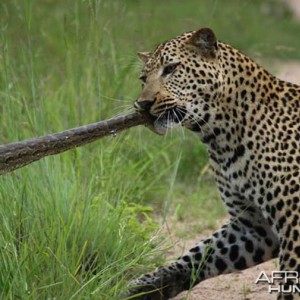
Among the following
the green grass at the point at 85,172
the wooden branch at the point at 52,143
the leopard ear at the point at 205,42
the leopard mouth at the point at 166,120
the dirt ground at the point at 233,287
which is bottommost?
the dirt ground at the point at 233,287

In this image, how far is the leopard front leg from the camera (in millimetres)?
6645

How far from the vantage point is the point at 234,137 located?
648 centimetres

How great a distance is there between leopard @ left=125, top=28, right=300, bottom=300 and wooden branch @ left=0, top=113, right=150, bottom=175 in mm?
300

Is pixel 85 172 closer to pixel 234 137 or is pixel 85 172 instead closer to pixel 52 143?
A: pixel 234 137

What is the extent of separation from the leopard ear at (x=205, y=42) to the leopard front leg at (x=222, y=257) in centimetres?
97

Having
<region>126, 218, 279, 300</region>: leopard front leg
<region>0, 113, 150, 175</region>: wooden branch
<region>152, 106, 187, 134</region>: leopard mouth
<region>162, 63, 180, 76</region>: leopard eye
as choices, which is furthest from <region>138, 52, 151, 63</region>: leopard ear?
<region>126, 218, 279, 300</region>: leopard front leg

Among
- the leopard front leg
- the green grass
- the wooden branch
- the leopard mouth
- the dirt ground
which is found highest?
the wooden branch

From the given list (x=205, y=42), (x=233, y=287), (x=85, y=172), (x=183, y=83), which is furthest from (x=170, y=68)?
(x=233, y=287)

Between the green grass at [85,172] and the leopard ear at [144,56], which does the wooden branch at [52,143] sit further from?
the leopard ear at [144,56]

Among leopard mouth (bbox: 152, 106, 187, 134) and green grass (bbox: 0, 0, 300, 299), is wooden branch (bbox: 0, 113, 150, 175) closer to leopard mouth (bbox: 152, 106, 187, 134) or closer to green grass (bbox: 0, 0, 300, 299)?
leopard mouth (bbox: 152, 106, 187, 134)

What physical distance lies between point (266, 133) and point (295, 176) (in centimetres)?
32

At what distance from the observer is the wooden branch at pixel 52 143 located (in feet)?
17.8

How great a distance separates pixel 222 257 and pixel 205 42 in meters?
1.25

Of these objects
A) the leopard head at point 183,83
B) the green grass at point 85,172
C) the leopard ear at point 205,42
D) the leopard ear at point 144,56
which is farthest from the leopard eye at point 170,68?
the green grass at point 85,172
